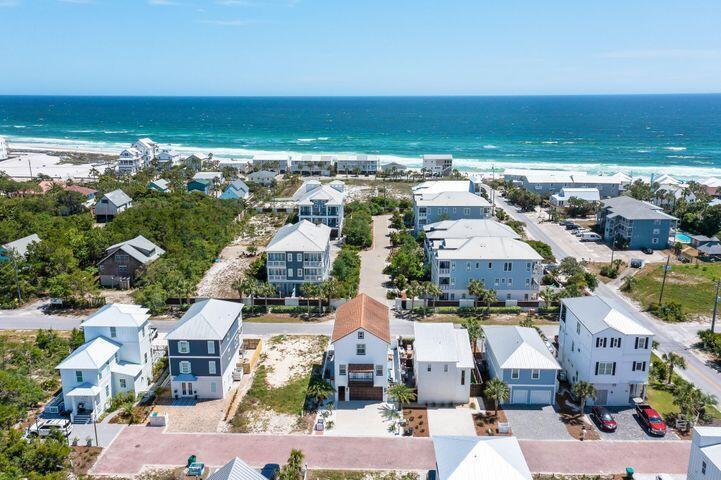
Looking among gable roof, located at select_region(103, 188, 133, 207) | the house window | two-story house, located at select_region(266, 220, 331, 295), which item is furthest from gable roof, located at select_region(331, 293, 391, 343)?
gable roof, located at select_region(103, 188, 133, 207)

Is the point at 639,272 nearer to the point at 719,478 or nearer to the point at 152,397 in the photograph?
the point at 719,478

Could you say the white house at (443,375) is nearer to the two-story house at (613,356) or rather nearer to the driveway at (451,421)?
the driveway at (451,421)

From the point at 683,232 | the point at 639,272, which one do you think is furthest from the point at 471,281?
the point at 683,232

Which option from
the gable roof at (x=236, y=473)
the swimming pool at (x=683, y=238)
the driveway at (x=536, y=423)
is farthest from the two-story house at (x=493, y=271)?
the gable roof at (x=236, y=473)

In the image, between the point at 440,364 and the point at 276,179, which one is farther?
the point at 276,179

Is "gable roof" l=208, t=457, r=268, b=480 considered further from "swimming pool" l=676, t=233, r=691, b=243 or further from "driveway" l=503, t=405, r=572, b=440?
"swimming pool" l=676, t=233, r=691, b=243

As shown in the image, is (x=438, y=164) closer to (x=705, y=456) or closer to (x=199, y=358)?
(x=199, y=358)

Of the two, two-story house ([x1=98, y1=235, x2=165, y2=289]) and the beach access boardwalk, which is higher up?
two-story house ([x1=98, y1=235, x2=165, y2=289])
